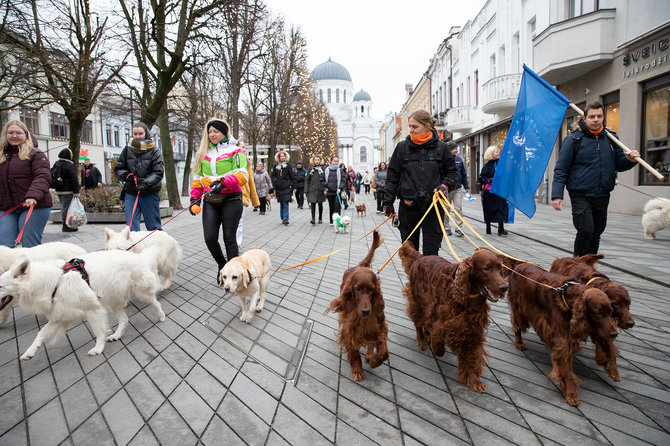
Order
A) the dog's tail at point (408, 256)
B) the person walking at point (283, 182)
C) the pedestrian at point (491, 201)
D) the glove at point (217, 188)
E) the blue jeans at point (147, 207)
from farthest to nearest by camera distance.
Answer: the person walking at point (283, 182) → the pedestrian at point (491, 201) → the blue jeans at point (147, 207) → the glove at point (217, 188) → the dog's tail at point (408, 256)

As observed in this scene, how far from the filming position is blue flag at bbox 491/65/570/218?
14.5ft

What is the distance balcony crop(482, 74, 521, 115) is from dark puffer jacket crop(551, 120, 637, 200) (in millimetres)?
16304

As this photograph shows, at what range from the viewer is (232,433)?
7.54ft

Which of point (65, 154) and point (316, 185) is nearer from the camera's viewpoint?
point (65, 154)

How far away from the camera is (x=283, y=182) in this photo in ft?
43.9

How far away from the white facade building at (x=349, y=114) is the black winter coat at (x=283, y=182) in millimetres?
103875

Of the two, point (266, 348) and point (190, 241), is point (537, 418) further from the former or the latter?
point (190, 241)

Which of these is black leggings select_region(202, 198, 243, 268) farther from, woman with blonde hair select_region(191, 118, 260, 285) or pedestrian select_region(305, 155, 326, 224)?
pedestrian select_region(305, 155, 326, 224)

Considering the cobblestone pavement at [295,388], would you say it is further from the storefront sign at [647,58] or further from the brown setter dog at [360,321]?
the storefront sign at [647,58]

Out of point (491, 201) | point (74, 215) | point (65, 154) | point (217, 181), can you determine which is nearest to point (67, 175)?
point (65, 154)

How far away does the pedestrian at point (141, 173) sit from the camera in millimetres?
5848

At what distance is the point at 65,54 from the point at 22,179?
9344 millimetres

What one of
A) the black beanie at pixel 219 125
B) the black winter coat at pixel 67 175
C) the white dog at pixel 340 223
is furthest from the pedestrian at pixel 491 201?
the black winter coat at pixel 67 175

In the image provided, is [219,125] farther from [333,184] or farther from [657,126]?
[657,126]
